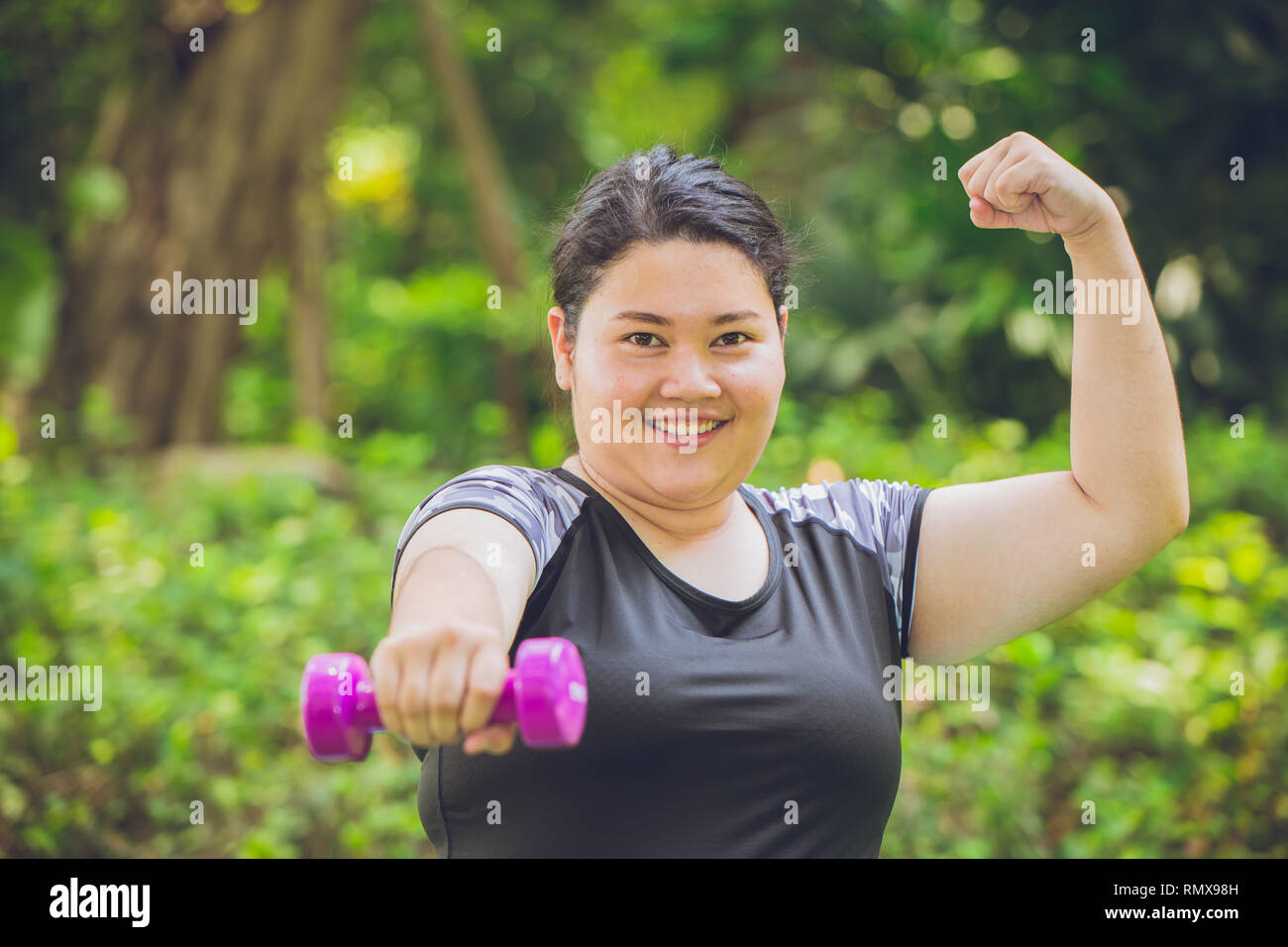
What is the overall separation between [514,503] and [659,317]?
33cm

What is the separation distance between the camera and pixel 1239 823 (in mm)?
3324

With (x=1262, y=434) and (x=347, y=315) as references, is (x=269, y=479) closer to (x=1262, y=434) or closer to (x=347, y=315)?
(x=1262, y=434)

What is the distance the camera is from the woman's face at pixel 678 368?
63.1 inches

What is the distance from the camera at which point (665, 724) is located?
146 cm

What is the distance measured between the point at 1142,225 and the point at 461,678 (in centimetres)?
508

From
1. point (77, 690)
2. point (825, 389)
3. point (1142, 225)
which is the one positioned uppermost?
point (1142, 225)

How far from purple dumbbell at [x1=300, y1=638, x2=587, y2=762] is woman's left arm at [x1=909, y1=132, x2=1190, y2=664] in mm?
753

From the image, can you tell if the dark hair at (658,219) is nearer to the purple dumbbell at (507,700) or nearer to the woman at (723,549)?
the woman at (723,549)

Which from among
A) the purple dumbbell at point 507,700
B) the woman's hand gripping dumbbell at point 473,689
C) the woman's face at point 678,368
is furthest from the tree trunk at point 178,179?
the woman's hand gripping dumbbell at point 473,689

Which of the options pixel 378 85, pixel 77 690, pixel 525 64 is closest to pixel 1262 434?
pixel 77 690

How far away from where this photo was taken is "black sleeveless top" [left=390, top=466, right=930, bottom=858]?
147cm

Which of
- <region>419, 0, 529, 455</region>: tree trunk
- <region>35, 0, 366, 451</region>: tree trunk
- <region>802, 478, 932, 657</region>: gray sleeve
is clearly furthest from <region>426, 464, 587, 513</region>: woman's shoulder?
<region>419, 0, 529, 455</region>: tree trunk

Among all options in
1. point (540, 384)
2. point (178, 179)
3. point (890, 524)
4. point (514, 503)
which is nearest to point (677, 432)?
point (514, 503)

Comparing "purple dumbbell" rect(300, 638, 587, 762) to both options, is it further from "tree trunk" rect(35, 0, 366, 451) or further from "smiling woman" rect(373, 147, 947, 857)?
"tree trunk" rect(35, 0, 366, 451)
